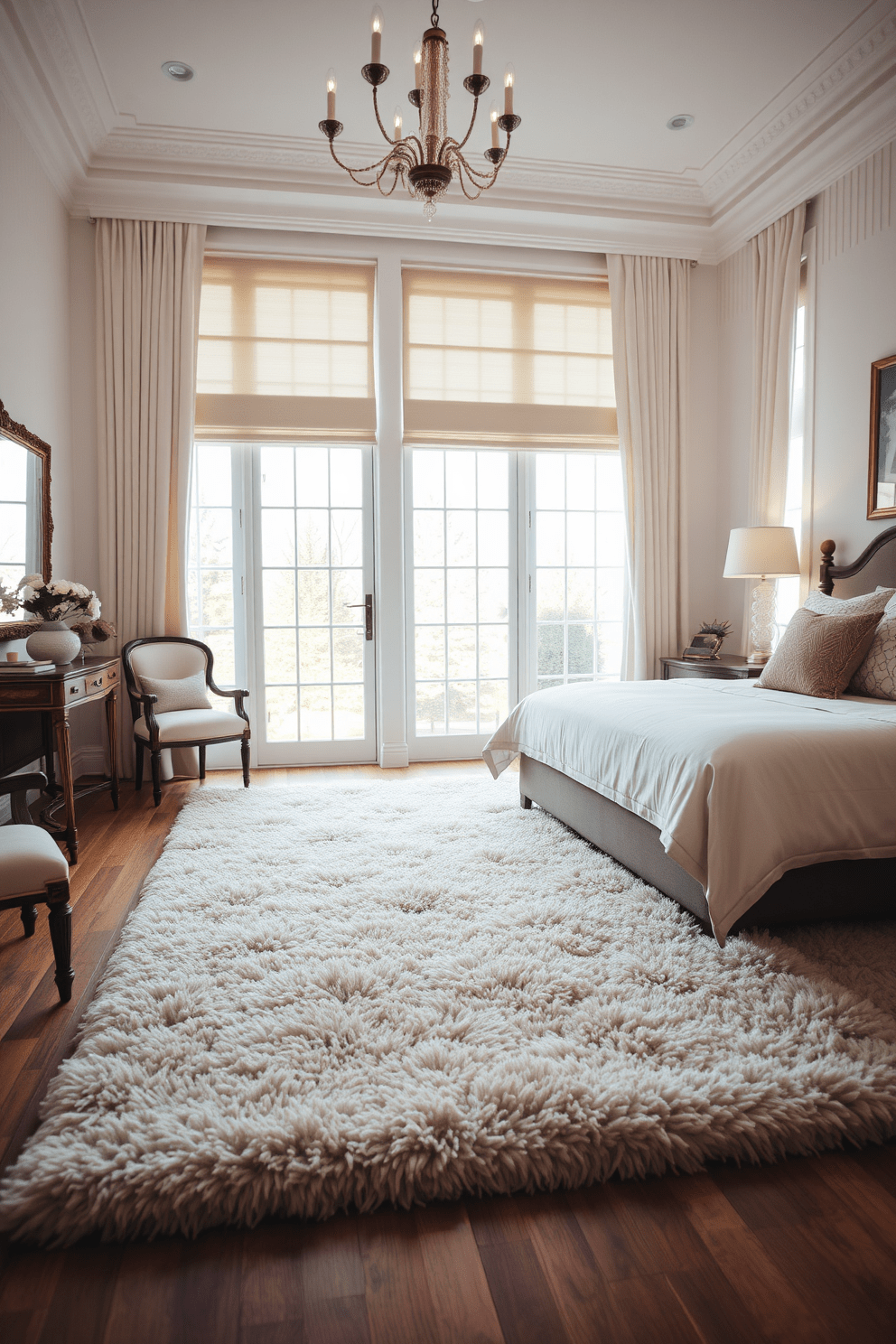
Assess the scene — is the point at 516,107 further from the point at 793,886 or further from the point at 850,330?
the point at 793,886

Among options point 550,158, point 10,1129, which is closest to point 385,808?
point 10,1129

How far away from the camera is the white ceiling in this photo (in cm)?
337

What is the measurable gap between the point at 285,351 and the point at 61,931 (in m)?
3.82


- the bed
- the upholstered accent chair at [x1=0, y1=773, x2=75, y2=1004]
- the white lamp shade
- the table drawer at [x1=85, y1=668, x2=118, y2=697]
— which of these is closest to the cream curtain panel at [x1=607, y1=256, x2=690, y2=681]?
the white lamp shade

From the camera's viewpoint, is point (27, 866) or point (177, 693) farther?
point (177, 693)

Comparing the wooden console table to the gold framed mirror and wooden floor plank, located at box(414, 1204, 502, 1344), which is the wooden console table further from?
wooden floor plank, located at box(414, 1204, 502, 1344)

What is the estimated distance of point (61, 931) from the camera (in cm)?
205

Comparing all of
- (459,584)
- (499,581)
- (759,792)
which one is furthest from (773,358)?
(759,792)

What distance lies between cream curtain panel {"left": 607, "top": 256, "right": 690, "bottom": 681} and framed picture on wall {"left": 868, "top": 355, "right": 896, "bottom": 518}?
1.43 meters

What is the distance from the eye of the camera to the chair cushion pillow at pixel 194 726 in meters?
4.11

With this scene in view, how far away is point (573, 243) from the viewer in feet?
16.3

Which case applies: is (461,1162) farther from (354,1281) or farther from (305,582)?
(305,582)

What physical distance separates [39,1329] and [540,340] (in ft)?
16.9

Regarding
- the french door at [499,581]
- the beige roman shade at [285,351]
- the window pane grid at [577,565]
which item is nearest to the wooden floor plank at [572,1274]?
the french door at [499,581]
